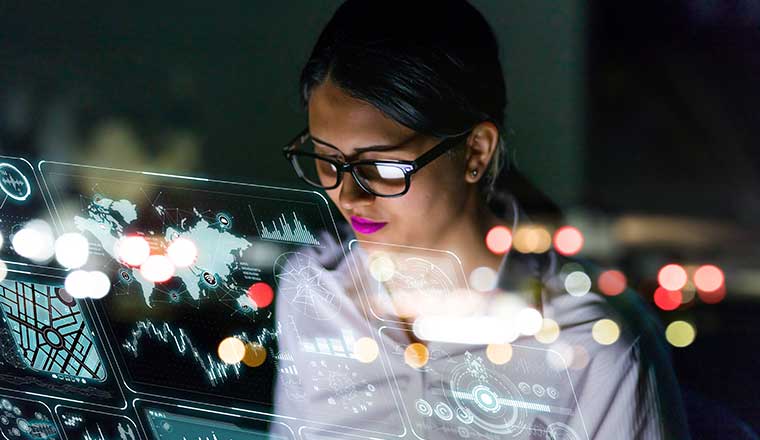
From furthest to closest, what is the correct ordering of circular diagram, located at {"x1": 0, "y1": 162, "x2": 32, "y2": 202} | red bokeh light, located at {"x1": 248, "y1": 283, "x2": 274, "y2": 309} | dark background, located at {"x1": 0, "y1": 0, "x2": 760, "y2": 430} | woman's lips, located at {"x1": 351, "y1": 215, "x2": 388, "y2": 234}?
circular diagram, located at {"x1": 0, "y1": 162, "x2": 32, "y2": 202}, red bokeh light, located at {"x1": 248, "y1": 283, "x2": 274, "y2": 309}, woman's lips, located at {"x1": 351, "y1": 215, "x2": 388, "y2": 234}, dark background, located at {"x1": 0, "y1": 0, "x2": 760, "y2": 430}

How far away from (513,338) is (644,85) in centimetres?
41

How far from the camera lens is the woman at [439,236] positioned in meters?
1.14

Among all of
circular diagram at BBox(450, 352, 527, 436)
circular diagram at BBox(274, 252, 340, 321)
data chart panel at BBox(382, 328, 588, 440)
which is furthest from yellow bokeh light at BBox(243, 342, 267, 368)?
circular diagram at BBox(450, 352, 527, 436)

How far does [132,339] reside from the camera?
1478mm

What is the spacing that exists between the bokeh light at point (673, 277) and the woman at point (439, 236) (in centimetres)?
5

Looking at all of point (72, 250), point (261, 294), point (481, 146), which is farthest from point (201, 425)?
point (481, 146)

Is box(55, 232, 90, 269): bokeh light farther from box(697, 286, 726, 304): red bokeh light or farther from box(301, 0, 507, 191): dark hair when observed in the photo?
box(697, 286, 726, 304): red bokeh light

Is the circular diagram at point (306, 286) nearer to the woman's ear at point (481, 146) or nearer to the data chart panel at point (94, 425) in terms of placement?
the woman's ear at point (481, 146)

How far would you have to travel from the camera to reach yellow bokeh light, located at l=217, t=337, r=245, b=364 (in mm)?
1415

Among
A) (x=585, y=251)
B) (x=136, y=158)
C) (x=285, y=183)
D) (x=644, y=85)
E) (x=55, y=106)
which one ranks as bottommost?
(x=585, y=251)

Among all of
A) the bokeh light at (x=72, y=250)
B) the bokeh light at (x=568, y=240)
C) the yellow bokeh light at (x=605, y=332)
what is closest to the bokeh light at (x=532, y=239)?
the bokeh light at (x=568, y=240)

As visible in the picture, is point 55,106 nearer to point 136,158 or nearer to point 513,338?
point 136,158

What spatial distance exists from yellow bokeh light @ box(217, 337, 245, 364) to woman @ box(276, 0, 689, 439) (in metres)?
0.20

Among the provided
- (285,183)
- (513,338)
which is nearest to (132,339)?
(285,183)
